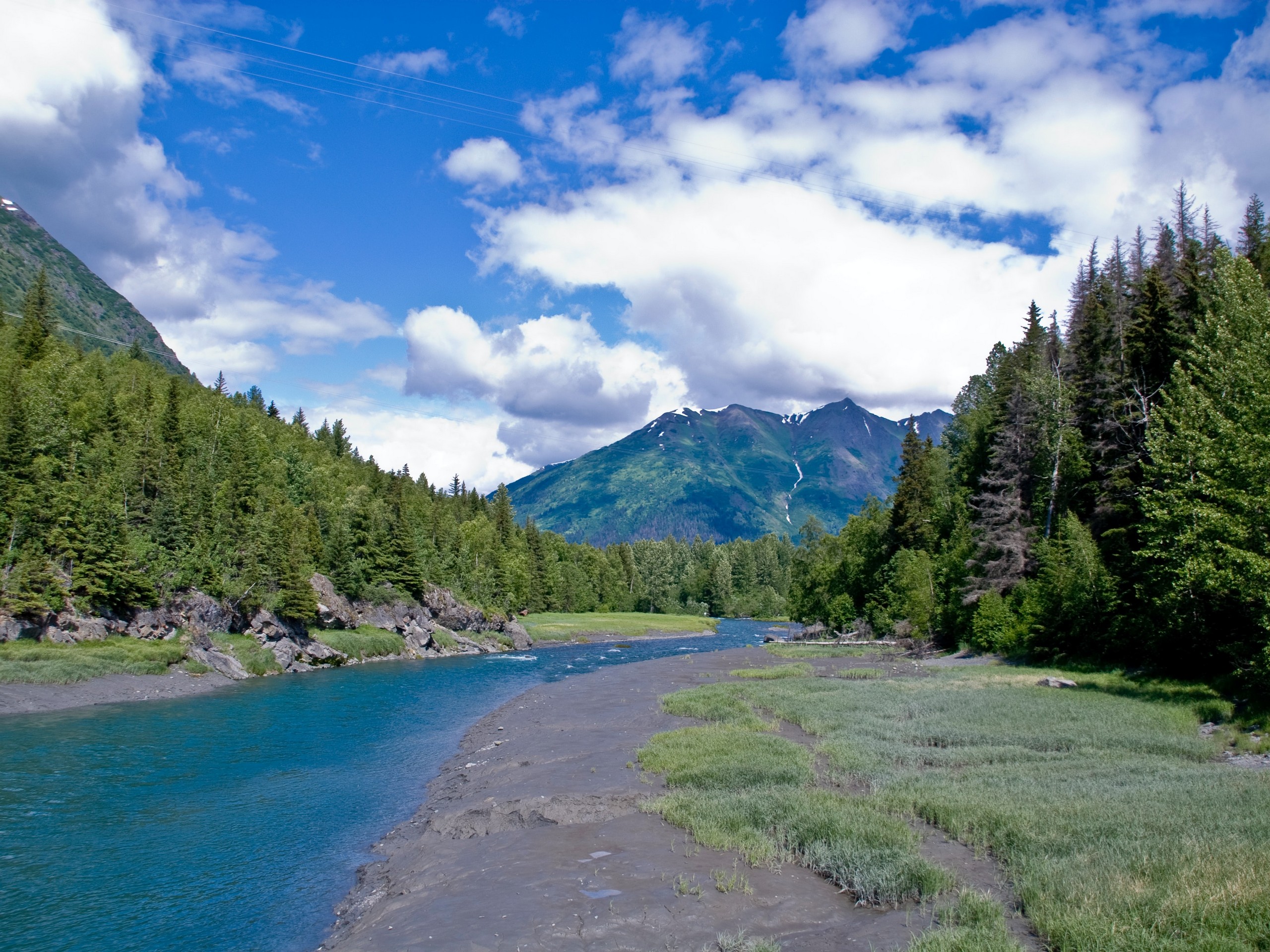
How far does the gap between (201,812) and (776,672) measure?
133 ft

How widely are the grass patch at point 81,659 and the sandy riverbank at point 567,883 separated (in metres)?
35.0

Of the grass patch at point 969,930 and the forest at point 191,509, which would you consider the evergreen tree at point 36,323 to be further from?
the grass patch at point 969,930

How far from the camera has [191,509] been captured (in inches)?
2768

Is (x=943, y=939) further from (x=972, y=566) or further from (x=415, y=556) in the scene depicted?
(x=415, y=556)

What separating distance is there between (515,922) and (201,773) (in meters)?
21.9

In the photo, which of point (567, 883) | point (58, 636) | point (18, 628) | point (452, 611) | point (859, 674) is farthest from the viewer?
point (452, 611)

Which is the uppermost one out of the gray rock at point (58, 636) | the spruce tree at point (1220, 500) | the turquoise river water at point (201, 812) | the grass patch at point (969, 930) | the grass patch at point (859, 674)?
the spruce tree at point (1220, 500)

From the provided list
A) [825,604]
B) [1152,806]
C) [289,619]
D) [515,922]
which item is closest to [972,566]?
[825,604]

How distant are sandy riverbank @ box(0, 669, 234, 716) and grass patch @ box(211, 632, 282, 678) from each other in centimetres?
604

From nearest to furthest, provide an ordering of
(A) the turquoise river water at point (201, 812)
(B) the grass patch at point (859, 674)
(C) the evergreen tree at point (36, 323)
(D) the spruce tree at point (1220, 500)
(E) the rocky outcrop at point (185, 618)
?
(A) the turquoise river water at point (201, 812)
(D) the spruce tree at point (1220, 500)
(B) the grass patch at point (859, 674)
(E) the rocky outcrop at point (185, 618)
(C) the evergreen tree at point (36, 323)

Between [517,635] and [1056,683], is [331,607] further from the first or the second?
[1056,683]

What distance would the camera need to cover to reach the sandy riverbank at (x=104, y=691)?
40.9 metres

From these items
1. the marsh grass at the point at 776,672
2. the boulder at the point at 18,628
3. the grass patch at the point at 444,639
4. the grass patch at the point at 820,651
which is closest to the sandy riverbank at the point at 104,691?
the boulder at the point at 18,628

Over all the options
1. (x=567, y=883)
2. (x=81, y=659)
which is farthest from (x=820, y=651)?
(x=567, y=883)
